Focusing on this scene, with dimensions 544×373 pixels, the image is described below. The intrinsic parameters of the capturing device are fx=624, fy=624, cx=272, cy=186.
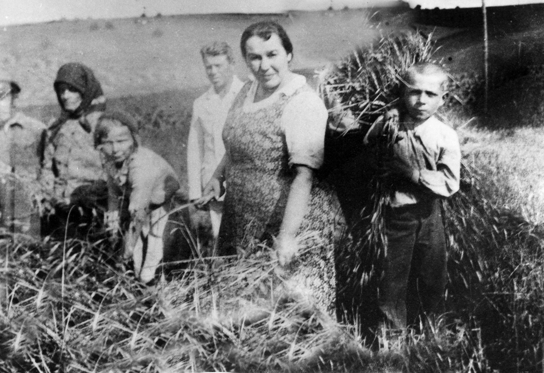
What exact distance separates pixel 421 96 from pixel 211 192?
1313mm

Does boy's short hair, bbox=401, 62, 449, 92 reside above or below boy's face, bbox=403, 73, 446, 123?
above

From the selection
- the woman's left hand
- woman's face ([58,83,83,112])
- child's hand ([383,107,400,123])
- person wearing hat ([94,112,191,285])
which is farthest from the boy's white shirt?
child's hand ([383,107,400,123])

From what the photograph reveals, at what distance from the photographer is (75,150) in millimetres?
3607

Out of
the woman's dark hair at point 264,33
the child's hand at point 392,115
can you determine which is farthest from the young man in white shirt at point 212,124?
the child's hand at point 392,115

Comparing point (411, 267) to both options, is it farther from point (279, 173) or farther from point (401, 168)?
point (279, 173)

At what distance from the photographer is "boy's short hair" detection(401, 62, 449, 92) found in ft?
11.6

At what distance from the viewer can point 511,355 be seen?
139 inches

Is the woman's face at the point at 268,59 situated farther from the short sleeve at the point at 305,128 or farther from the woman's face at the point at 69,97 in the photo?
the woman's face at the point at 69,97

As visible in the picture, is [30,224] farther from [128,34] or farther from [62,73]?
[128,34]

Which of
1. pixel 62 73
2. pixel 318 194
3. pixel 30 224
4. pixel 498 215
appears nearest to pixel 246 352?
pixel 318 194

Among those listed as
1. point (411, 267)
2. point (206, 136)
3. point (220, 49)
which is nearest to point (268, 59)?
point (220, 49)

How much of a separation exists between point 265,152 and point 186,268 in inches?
31.1

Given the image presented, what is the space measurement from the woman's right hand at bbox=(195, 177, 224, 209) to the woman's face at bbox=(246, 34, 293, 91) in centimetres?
63

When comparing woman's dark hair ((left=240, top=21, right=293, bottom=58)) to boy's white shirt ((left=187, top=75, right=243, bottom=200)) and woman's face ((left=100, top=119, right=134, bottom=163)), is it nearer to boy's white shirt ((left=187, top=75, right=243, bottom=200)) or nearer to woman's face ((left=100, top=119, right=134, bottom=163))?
boy's white shirt ((left=187, top=75, right=243, bottom=200))
